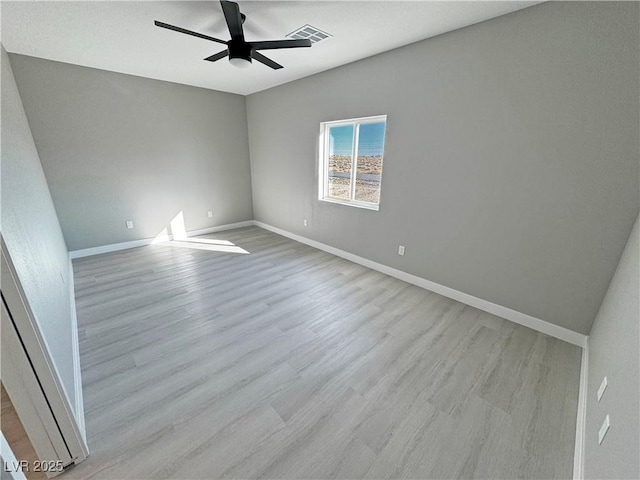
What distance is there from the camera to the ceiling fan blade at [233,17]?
1626mm

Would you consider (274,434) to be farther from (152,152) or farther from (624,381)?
(152,152)

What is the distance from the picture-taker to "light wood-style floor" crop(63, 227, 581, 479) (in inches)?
50.7

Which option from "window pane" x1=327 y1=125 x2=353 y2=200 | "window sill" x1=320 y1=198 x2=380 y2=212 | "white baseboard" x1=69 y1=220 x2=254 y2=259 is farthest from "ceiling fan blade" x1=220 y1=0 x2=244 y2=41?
"white baseboard" x1=69 y1=220 x2=254 y2=259

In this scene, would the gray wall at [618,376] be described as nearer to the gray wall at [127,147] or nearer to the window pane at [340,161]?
the window pane at [340,161]

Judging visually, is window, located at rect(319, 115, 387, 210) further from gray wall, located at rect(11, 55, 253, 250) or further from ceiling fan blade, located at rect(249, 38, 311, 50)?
gray wall, located at rect(11, 55, 253, 250)

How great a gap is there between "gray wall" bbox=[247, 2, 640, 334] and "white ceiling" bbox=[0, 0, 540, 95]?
294 mm

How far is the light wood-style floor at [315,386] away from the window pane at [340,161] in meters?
1.65

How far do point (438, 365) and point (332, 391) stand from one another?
843 mm

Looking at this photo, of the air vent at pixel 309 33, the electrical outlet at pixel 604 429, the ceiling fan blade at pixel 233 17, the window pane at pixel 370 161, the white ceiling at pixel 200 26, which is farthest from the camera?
the window pane at pixel 370 161

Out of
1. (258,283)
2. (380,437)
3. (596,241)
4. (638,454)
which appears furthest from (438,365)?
(258,283)

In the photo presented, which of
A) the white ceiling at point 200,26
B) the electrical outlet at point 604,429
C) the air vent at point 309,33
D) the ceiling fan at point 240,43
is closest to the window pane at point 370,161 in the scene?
the white ceiling at point 200,26

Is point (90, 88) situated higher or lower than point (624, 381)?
higher

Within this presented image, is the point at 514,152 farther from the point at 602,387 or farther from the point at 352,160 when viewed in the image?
the point at 352,160

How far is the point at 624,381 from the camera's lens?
1.09 m
